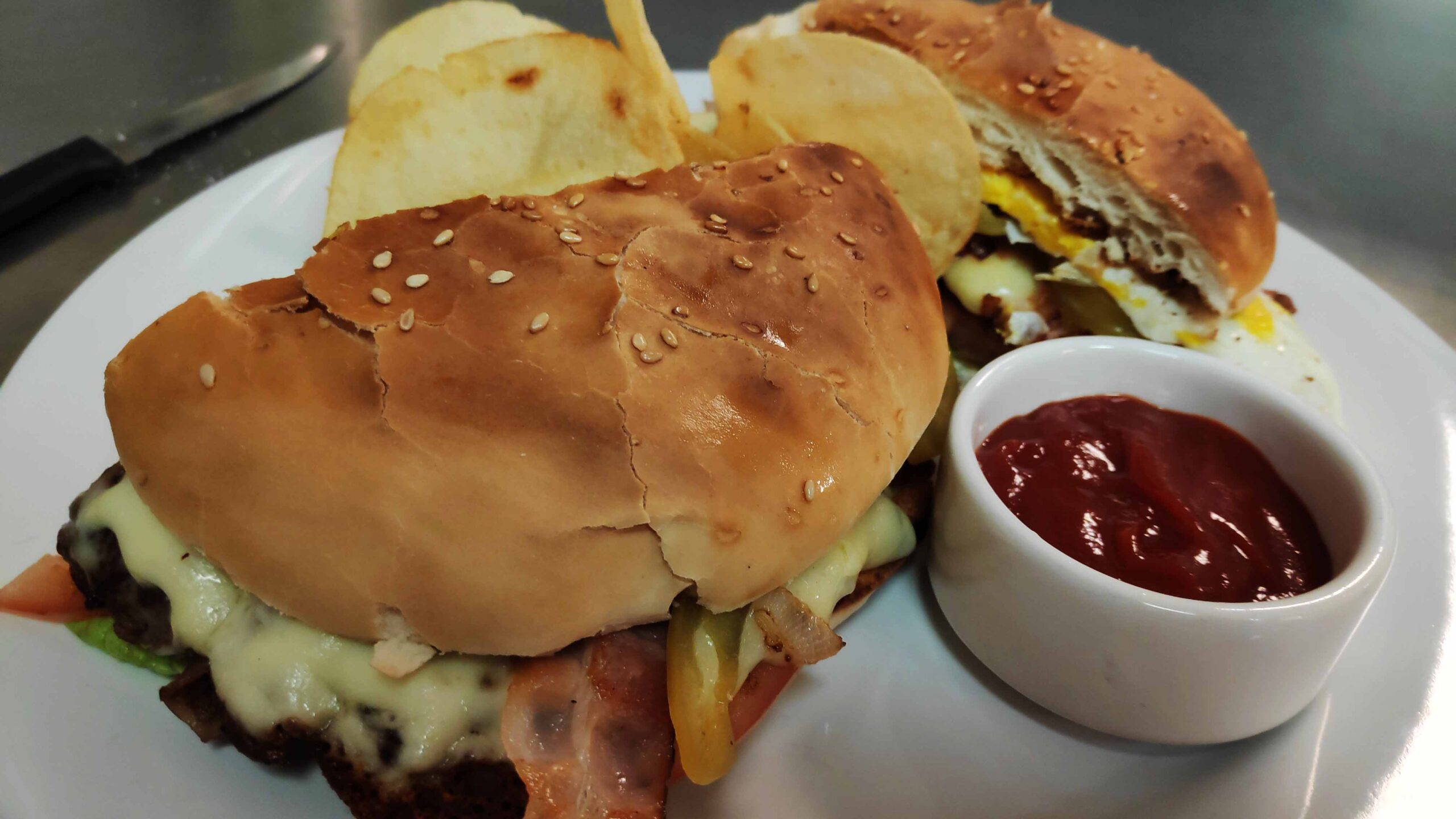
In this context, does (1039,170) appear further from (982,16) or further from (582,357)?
(582,357)

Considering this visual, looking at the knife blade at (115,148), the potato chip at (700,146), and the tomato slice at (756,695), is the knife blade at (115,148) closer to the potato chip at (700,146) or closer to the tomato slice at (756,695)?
the potato chip at (700,146)

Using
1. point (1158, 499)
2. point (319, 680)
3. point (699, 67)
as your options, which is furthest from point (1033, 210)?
point (699, 67)

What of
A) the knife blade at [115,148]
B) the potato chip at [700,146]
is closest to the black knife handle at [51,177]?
the knife blade at [115,148]

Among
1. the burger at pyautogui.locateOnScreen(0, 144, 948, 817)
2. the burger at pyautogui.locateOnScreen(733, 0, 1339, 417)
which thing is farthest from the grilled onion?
the burger at pyautogui.locateOnScreen(733, 0, 1339, 417)

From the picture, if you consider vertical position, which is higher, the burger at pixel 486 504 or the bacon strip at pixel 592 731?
the burger at pixel 486 504

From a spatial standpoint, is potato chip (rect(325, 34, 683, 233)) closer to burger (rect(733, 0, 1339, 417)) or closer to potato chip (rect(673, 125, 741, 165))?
potato chip (rect(673, 125, 741, 165))
